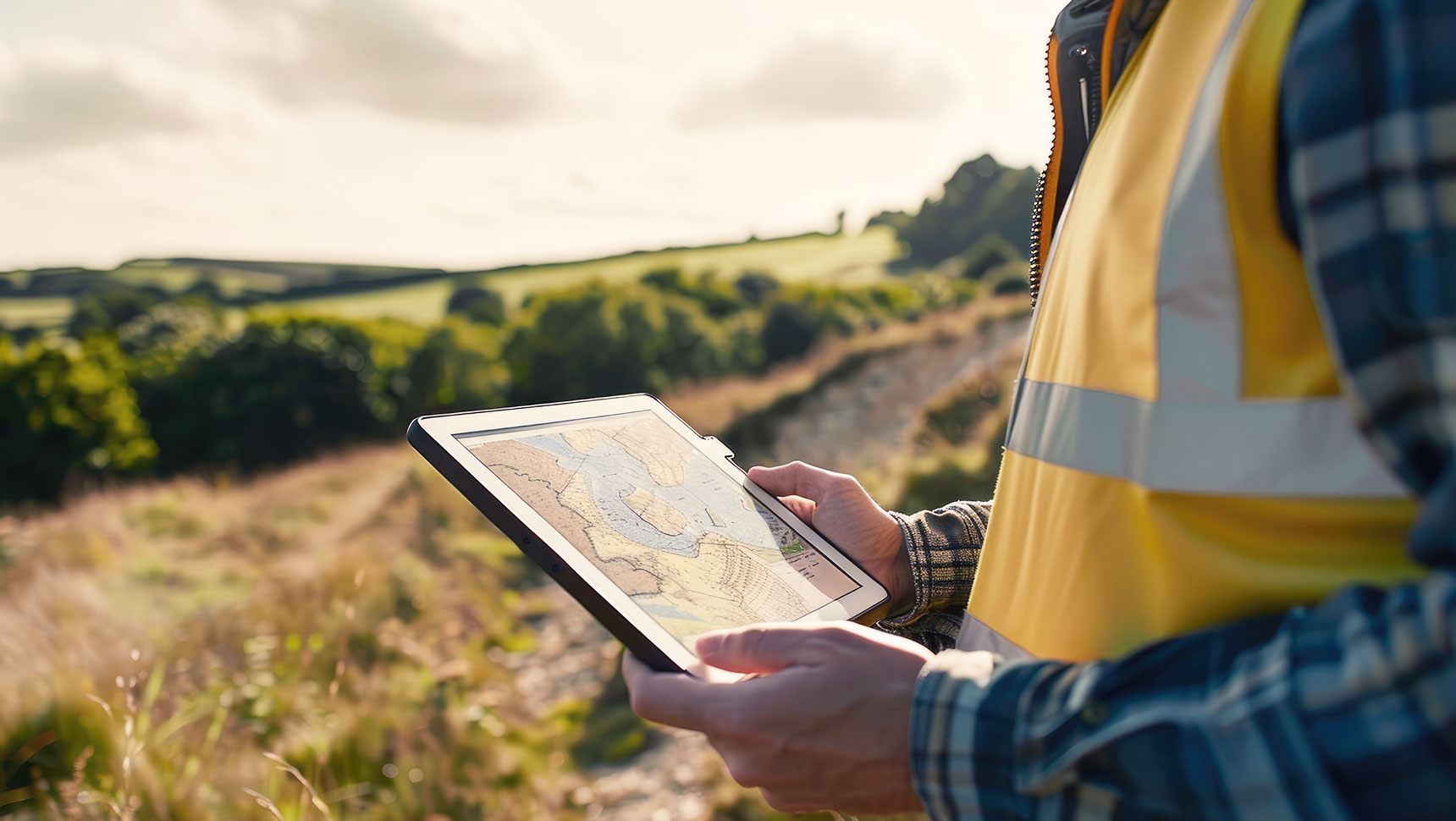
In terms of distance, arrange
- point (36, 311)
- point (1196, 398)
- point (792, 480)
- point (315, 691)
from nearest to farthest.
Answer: point (1196, 398) < point (792, 480) < point (315, 691) < point (36, 311)

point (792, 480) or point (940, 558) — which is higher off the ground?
point (792, 480)

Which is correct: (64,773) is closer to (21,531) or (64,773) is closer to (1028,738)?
(1028,738)

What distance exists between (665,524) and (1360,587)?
119 cm

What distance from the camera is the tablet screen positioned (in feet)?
4.89

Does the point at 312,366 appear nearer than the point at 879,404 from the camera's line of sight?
No

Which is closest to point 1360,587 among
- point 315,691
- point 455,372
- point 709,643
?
point 709,643

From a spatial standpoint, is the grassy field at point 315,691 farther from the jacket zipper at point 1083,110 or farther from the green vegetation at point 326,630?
the jacket zipper at point 1083,110

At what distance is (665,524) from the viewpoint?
1684 mm

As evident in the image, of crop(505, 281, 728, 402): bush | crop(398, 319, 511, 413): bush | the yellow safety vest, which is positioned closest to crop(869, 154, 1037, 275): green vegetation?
crop(505, 281, 728, 402): bush

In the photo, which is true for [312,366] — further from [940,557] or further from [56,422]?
[940,557]

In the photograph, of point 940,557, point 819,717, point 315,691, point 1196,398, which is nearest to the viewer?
point 1196,398

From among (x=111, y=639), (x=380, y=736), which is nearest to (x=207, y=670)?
(x=111, y=639)

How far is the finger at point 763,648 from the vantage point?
42.6 inches

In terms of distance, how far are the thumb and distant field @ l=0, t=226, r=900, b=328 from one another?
52.4m
